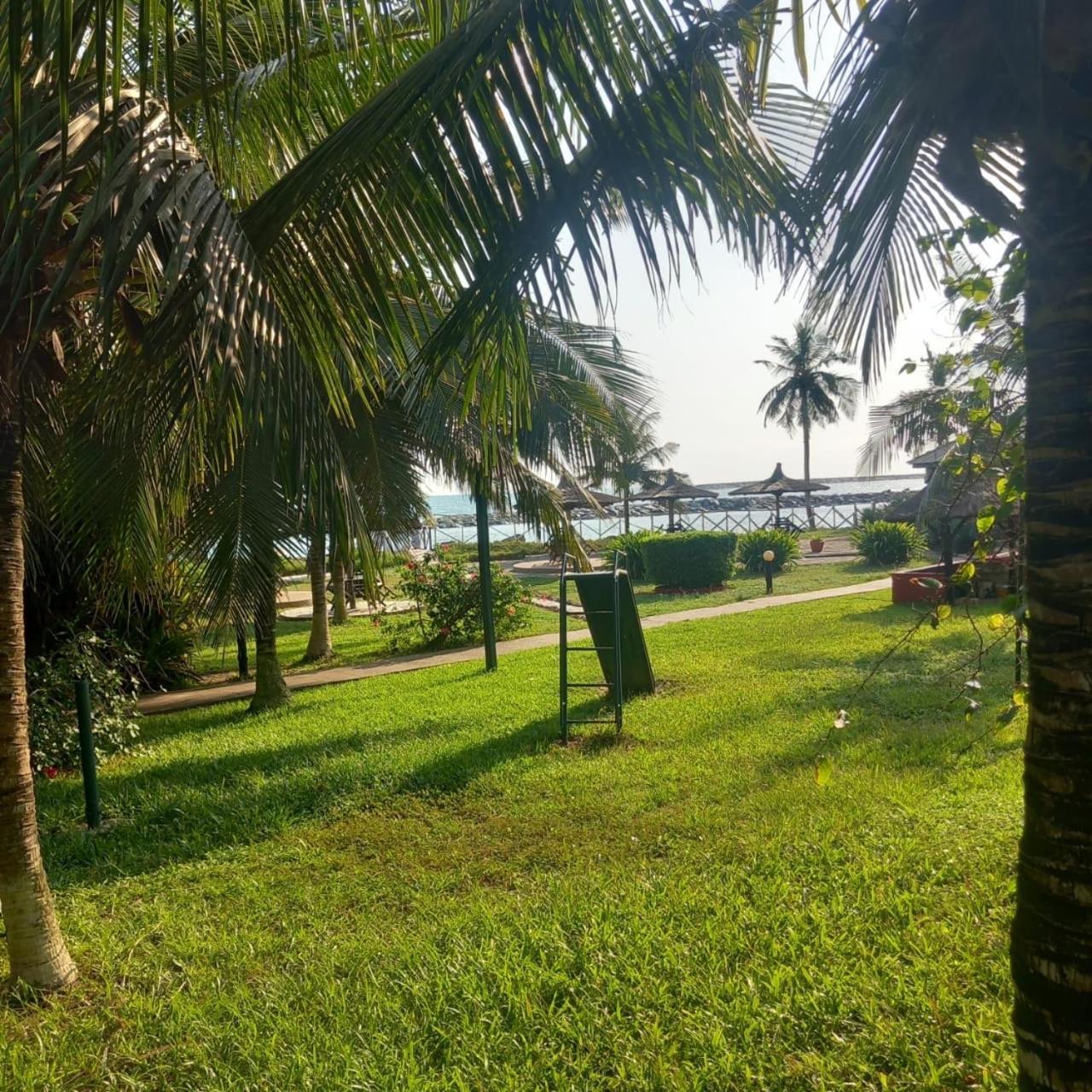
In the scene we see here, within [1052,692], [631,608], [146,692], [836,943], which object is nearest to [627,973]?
[836,943]

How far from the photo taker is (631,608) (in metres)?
7.73

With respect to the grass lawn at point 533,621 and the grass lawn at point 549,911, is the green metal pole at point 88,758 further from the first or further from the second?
the grass lawn at point 533,621

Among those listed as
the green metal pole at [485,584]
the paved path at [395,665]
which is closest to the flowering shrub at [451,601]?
the paved path at [395,665]

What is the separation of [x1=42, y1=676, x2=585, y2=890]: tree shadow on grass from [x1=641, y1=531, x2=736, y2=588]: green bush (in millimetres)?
13271

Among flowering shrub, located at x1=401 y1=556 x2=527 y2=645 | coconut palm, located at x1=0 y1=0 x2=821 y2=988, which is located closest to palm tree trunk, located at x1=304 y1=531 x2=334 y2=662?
flowering shrub, located at x1=401 y1=556 x2=527 y2=645

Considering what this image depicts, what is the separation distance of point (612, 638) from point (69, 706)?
4.79m

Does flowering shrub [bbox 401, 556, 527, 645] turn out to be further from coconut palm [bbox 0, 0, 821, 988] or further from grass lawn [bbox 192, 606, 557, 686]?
coconut palm [bbox 0, 0, 821, 988]

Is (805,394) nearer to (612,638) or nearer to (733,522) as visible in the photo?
(733,522)

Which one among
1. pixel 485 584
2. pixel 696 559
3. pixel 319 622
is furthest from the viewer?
pixel 696 559

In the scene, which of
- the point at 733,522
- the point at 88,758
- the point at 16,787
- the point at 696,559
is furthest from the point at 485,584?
the point at 733,522

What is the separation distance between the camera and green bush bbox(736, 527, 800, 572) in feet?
75.2

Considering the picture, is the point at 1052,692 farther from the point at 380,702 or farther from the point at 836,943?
the point at 380,702

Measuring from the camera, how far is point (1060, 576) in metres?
1.46

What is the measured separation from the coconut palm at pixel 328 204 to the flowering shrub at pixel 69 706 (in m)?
4.19
